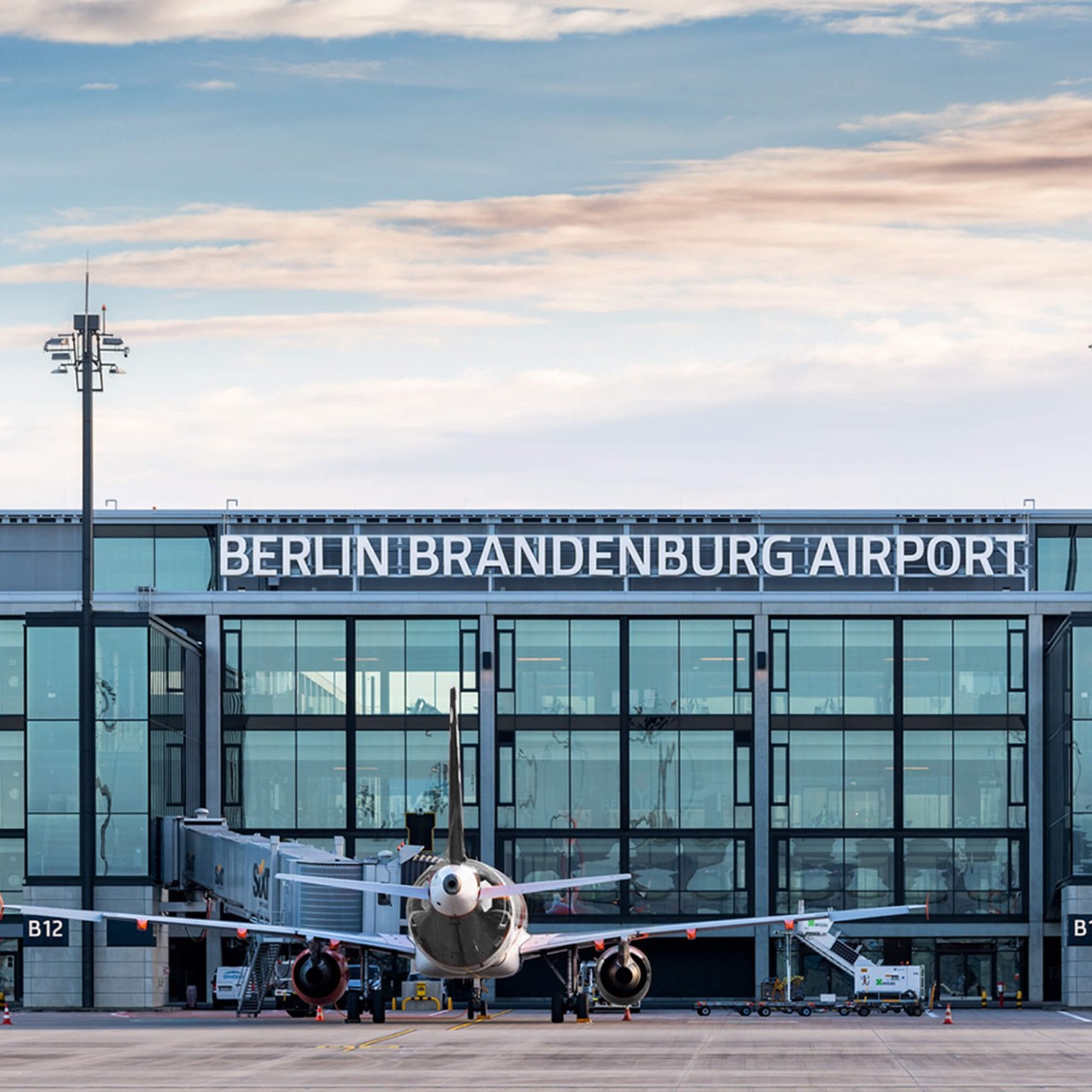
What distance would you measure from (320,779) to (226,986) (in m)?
12.2

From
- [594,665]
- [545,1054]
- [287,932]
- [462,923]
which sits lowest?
[545,1054]

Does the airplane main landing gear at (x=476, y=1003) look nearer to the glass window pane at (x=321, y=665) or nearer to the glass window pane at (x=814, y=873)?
the glass window pane at (x=321, y=665)

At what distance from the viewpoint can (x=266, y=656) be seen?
10488 centimetres

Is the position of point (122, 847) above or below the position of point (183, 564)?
below

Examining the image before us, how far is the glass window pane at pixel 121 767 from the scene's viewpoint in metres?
94.8

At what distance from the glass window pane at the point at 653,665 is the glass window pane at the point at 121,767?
79.5 feet

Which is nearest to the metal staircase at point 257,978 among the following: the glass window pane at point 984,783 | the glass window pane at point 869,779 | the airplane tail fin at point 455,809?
the airplane tail fin at point 455,809

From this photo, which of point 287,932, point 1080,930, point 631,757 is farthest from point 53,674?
point 1080,930

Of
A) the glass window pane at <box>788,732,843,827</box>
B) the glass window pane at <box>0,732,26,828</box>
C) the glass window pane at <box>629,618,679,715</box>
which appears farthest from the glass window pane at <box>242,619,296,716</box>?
the glass window pane at <box>788,732,843,827</box>

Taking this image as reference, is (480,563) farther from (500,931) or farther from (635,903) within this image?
(500,931)

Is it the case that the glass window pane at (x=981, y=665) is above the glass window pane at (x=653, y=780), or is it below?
above

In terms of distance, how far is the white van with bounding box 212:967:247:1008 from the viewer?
96.1 m

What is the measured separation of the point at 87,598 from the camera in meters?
94.1

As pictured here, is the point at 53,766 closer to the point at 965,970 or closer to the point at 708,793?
the point at 708,793
